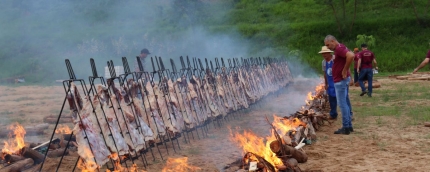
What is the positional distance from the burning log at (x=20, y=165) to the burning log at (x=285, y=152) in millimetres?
3998

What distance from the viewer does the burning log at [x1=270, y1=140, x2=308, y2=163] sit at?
6965mm

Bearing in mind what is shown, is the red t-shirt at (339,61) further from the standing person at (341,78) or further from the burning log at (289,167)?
the burning log at (289,167)

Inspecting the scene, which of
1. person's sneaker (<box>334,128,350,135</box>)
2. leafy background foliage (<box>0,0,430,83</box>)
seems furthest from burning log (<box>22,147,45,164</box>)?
leafy background foliage (<box>0,0,430,83</box>)

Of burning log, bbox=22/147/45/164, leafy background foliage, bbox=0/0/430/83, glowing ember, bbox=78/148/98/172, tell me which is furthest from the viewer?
leafy background foliage, bbox=0/0/430/83

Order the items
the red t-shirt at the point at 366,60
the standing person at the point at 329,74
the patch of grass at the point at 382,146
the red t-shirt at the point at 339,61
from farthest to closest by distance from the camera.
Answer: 1. the red t-shirt at the point at 366,60
2. the standing person at the point at 329,74
3. the red t-shirt at the point at 339,61
4. the patch of grass at the point at 382,146

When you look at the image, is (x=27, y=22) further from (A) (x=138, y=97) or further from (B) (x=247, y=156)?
(B) (x=247, y=156)

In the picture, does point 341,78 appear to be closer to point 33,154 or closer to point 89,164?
point 89,164

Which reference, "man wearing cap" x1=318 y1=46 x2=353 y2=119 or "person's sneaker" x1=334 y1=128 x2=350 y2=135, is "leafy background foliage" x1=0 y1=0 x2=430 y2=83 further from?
"person's sneaker" x1=334 y1=128 x2=350 y2=135

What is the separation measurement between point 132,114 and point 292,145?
2772 mm

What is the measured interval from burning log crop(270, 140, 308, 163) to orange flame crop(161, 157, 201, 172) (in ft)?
4.26

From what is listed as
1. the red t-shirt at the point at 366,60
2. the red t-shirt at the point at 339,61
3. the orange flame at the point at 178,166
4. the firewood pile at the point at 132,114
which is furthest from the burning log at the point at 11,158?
the red t-shirt at the point at 366,60

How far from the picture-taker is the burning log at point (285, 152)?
696 cm

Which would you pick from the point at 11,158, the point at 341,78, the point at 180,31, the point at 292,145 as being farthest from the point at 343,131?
the point at 180,31

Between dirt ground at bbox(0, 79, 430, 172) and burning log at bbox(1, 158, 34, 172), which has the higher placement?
burning log at bbox(1, 158, 34, 172)
